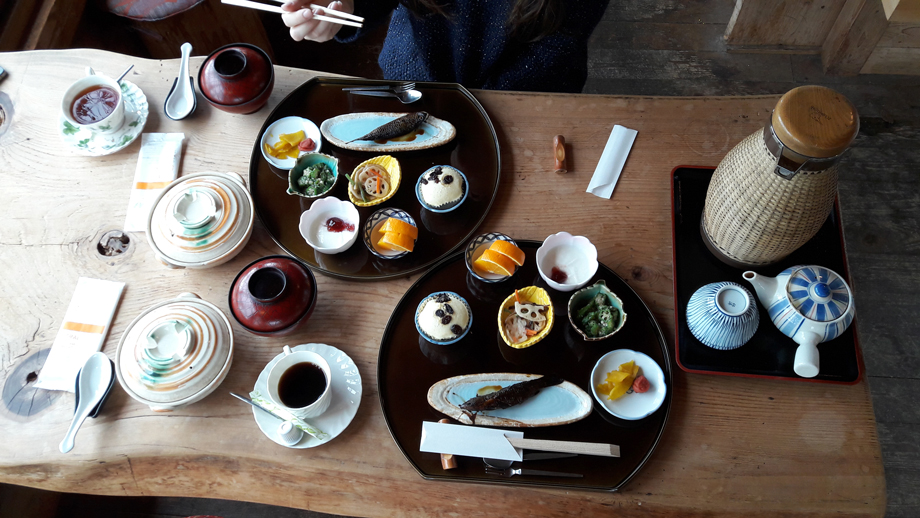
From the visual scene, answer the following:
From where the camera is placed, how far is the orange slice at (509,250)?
1368 millimetres

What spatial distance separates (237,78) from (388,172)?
1.69 feet

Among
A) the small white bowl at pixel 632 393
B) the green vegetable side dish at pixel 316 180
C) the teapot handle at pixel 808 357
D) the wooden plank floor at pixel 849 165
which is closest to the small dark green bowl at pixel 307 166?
the green vegetable side dish at pixel 316 180

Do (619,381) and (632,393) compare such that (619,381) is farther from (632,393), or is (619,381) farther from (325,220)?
(325,220)

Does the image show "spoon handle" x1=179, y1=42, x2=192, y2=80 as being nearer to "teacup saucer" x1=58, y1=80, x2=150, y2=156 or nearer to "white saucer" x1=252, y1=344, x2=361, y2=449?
"teacup saucer" x1=58, y1=80, x2=150, y2=156

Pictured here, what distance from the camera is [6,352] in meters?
1.41

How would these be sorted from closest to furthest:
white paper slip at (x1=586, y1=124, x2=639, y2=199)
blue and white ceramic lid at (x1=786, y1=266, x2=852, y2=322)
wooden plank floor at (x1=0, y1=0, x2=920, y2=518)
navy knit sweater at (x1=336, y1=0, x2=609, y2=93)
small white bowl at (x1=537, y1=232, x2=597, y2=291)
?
blue and white ceramic lid at (x1=786, y1=266, x2=852, y2=322) → small white bowl at (x1=537, y1=232, x2=597, y2=291) → white paper slip at (x1=586, y1=124, x2=639, y2=199) → navy knit sweater at (x1=336, y1=0, x2=609, y2=93) → wooden plank floor at (x1=0, y1=0, x2=920, y2=518)

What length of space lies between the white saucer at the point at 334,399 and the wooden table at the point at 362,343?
33mm

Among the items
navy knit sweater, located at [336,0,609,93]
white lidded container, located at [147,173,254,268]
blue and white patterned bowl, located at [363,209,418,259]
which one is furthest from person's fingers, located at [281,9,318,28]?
blue and white patterned bowl, located at [363,209,418,259]

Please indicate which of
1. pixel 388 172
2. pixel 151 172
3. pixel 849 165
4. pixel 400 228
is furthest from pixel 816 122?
pixel 849 165

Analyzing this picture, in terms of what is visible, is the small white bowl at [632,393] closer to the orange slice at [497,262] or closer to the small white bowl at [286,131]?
the orange slice at [497,262]

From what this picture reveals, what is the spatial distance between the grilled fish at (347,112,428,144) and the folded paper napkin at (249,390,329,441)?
2.53 ft

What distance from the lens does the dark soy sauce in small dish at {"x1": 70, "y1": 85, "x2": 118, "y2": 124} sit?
63.1 inches

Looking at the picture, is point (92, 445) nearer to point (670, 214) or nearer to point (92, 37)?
point (670, 214)

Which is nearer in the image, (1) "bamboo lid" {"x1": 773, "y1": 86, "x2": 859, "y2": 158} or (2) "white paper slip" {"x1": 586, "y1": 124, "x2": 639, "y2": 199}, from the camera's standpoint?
(1) "bamboo lid" {"x1": 773, "y1": 86, "x2": 859, "y2": 158}
